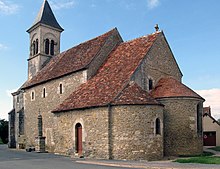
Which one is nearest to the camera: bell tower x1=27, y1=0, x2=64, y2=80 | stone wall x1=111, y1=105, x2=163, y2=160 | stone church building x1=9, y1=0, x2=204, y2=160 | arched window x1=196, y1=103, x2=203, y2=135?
stone wall x1=111, y1=105, x2=163, y2=160

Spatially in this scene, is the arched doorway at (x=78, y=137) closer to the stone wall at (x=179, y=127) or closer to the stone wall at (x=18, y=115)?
the stone wall at (x=179, y=127)

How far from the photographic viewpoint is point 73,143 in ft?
68.8

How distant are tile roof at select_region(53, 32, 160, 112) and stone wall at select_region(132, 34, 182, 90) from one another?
0.48 m

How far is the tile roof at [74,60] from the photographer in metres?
24.5

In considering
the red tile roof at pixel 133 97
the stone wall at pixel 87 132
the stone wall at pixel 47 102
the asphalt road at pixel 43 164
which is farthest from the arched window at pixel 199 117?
the asphalt road at pixel 43 164

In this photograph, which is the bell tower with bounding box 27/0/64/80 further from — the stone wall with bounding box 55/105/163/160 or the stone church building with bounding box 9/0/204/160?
the stone wall with bounding box 55/105/163/160

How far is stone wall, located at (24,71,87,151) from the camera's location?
80.3 ft

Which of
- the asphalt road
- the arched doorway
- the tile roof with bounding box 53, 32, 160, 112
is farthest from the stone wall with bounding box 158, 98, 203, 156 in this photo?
the asphalt road

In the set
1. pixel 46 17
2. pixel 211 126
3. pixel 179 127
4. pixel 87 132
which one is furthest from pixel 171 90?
pixel 46 17

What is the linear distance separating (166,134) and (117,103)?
16.0ft

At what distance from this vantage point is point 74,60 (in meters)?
26.4

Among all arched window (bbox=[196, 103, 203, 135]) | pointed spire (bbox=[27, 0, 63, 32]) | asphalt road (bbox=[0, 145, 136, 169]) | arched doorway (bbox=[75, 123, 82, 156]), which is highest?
pointed spire (bbox=[27, 0, 63, 32])

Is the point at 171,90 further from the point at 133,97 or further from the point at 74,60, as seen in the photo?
the point at 74,60

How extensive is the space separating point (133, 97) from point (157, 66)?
5.17 metres
